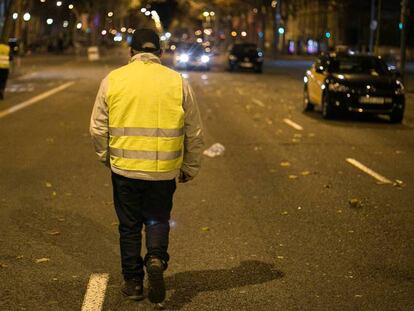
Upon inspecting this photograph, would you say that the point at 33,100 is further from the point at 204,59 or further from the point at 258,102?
the point at 204,59

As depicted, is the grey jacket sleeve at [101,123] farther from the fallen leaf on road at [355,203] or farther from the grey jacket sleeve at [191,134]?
the fallen leaf on road at [355,203]

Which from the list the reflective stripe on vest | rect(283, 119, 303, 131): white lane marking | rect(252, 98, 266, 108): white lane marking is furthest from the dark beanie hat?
rect(252, 98, 266, 108): white lane marking

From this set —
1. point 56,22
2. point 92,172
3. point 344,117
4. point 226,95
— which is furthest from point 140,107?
point 56,22

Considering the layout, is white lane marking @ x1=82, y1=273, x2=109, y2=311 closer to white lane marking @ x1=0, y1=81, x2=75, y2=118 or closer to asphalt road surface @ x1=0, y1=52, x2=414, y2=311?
asphalt road surface @ x1=0, y1=52, x2=414, y2=311

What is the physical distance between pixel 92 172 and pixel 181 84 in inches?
246

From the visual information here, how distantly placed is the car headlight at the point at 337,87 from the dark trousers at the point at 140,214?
565 inches

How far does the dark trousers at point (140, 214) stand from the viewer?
18.1 ft

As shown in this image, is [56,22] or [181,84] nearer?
[181,84]

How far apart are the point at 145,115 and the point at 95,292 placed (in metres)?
1.33

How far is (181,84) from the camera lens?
5.46m

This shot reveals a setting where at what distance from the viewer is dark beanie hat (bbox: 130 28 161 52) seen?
18.2 feet

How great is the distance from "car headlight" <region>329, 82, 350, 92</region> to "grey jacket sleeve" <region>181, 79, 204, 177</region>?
14.3 meters

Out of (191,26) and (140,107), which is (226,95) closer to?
(140,107)

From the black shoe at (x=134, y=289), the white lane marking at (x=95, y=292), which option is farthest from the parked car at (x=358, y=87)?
the black shoe at (x=134, y=289)
